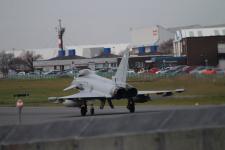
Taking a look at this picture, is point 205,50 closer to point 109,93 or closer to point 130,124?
point 109,93

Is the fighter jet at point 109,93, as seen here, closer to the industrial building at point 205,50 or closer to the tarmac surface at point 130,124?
the tarmac surface at point 130,124

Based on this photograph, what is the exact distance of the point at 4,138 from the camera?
41.3 feet

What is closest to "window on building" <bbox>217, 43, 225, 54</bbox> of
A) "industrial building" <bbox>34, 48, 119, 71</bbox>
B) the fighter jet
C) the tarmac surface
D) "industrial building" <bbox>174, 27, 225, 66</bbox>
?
"industrial building" <bbox>174, 27, 225, 66</bbox>

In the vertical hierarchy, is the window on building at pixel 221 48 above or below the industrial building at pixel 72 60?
above

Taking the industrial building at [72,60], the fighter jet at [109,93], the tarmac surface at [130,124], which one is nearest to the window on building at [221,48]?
the industrial building at [72,60]

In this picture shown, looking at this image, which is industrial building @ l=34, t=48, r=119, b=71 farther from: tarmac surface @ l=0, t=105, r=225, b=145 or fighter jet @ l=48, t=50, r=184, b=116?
tarmac surface @ l=0, t=105, r=225, b=145

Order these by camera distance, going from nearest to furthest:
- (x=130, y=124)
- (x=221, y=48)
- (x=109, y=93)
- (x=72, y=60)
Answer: (x=130, y=124)
(x=109, y=93)
(x=221, y=48)
(x=72, y=60)

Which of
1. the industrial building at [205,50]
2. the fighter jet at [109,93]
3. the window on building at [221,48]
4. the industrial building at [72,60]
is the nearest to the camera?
the fighter jet at [109,93]

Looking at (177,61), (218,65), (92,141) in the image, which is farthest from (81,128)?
(177,61)

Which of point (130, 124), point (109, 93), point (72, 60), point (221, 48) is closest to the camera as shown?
point (130, 124)

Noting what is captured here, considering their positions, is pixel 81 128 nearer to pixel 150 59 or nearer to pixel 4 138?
pixel 4 138

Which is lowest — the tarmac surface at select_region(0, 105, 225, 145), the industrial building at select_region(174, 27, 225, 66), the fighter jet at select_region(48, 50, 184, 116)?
the fighter jet at select_region(48, 50, 184, 116)

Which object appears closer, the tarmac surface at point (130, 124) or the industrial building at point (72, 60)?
the tarmac surface at point (130, 124)

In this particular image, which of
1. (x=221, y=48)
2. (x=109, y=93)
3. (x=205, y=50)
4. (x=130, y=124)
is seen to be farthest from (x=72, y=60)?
(x=130, y=124)
